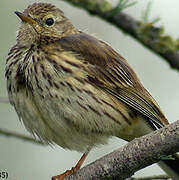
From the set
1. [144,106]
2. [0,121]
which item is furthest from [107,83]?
[0,121]

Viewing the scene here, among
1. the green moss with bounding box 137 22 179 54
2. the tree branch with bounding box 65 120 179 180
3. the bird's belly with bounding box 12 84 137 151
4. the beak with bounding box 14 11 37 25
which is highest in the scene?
the green moss with bounding box 137 22 179 54

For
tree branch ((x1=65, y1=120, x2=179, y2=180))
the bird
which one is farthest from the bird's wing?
tree branch ((x1=65, y1=120, x2=179, y2=180))

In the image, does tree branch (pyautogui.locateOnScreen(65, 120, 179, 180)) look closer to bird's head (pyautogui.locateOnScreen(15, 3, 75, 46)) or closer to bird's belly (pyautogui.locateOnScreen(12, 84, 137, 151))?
bird's belly (pyautogui.locateOnScreen(12, 84, 137, 151))

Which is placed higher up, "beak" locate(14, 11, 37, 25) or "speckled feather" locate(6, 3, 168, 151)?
"beak" locate(14, 11, 37, 25)

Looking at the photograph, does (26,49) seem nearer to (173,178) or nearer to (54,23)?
(54,23)

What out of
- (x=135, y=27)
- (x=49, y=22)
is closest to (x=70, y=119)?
(x=135, y=27)

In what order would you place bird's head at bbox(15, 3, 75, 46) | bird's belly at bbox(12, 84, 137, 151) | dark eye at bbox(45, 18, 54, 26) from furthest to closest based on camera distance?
dark eye at bbox(45, 18, 54, 26) → bird's head at bbox(15, 3, 75, 46) → bird's belly at bbox(12, 84, 137, 151)

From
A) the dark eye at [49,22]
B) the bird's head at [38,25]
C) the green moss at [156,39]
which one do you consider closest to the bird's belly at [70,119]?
the bird's head at [38,25]
